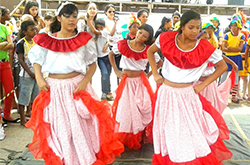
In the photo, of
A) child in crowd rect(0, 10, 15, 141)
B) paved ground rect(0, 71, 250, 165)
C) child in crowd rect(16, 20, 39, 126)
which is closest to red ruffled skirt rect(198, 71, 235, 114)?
paved ground rect(0, 71, 250, 165)

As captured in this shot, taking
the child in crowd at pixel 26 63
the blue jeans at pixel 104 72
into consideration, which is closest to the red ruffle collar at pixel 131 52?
the child in crowd at pixel 26 63

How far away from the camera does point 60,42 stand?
253 centimetres

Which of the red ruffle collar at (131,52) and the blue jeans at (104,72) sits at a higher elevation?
the red ruffle collar at (131,52)

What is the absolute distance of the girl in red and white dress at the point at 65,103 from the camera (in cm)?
251

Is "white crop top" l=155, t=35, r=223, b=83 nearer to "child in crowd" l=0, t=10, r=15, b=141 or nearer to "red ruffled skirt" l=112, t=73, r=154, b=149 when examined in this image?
"red ruffled skirt" l=112, t=73, r=154, b=149

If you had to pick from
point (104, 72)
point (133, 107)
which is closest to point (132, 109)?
point (133, 107)

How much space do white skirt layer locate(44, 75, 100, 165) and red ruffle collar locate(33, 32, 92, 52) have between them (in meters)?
0.29

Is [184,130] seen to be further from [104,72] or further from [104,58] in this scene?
[104,58]

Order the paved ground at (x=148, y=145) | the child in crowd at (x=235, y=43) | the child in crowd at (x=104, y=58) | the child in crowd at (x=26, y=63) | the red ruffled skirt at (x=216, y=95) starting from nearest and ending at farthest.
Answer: the paved ground at (x=148, y=145) < the red ruffled skirt at (x=216, y=95) < the child in crowd at (x=26, y=63) < the child in crowd at (x=235, y=43) < the child in crowd at (x=104, y=58)

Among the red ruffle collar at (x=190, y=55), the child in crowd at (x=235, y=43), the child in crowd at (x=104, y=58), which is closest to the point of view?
the red ruffle collar at (x=190, y=55)

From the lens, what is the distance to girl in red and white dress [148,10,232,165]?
2.48 meters

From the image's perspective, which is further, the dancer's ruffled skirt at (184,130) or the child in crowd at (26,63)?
the child in crowd at (26,63)

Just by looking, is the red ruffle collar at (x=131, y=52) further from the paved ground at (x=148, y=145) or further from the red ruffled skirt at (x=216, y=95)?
the paved ground at (x=148, y=145)

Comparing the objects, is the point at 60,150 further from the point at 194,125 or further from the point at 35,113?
the point at 194,125
